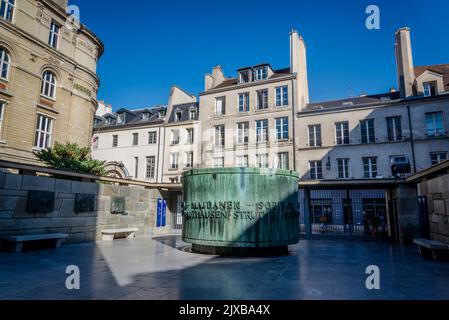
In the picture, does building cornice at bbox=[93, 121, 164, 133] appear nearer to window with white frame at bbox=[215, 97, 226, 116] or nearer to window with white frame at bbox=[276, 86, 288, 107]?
window with white frame at bbox=[215, 97, 226, 116]

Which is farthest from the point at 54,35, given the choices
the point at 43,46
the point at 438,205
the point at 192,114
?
the point at 438,205

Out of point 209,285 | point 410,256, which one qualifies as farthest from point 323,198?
point 209,285

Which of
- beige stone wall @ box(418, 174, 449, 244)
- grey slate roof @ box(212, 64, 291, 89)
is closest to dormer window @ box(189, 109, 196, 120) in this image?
grey slate roof @ box(212, 64, 291, 89)

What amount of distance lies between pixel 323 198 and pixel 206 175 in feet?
74.0

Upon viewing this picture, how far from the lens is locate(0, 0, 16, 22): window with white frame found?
1910 cm

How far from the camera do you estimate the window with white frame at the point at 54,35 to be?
2267cm

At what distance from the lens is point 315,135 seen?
2995 cm

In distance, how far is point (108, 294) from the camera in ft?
18.0

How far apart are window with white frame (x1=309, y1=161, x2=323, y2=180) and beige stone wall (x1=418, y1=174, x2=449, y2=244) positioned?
1651 cm

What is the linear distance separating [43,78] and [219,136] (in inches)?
736

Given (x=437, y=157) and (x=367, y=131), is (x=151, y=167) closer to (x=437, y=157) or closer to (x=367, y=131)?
(x=367, y=131)

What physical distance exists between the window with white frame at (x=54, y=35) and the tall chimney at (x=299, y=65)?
2305cm
